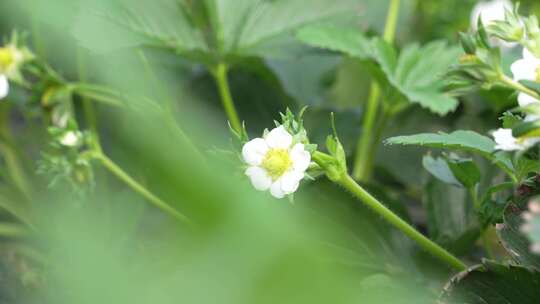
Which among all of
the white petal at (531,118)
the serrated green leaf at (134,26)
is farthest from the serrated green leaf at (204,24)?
the white petal at (531,118)

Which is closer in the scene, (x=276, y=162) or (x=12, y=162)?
(x=276, y=162)

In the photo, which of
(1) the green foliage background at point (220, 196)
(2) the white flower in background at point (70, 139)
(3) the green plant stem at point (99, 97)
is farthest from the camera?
(3) the green plant stem at point (99, 97)

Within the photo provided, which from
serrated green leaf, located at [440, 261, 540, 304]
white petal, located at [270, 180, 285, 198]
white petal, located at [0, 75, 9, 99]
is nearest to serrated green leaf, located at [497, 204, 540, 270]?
serrated green leaf, located at [440, 261, 540, 304]

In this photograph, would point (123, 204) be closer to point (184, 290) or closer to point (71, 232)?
point (71, 232)

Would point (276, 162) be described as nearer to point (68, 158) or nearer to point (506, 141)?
point (506, 141)

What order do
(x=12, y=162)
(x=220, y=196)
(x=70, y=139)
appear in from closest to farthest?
(x=220, y=196) < (x=70, y=139) < (x=12, y=162)

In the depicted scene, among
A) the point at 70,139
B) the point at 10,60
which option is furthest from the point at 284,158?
the point at 10,60

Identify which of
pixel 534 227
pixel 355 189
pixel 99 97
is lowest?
pixel 534 227

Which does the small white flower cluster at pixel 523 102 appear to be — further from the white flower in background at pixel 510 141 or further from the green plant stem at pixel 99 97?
the green plant stem at pixel 99 97
